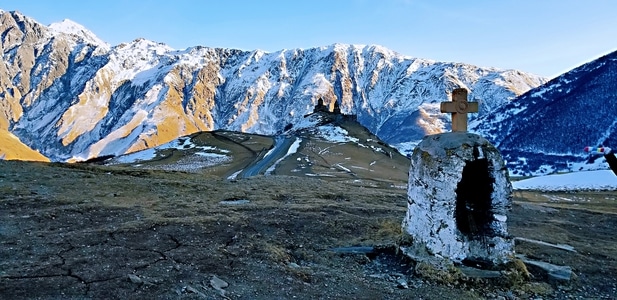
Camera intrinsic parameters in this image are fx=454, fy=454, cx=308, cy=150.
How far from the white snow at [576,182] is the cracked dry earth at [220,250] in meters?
32.3

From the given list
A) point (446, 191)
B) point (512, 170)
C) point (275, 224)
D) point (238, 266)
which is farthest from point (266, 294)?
point (512, 170)

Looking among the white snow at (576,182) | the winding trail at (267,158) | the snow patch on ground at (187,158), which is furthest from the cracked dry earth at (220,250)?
the snow patch on ground at (187,158)

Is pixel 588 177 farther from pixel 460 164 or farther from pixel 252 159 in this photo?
pixel 460 164

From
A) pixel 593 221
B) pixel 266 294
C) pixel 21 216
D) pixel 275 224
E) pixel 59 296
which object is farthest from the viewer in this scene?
pixel 593 221

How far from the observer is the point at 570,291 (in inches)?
457

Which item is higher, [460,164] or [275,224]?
[460,164]

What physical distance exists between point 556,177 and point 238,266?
59858mm

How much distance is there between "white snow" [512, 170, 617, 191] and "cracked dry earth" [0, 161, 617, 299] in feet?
106

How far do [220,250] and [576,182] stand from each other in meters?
54.8

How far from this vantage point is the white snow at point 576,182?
51.5 m

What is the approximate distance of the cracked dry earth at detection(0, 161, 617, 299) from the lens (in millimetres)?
9820

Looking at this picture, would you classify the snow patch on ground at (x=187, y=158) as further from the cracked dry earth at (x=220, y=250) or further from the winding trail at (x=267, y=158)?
the cracked dry earth at (x=220, y=250)

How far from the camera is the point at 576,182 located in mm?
54938

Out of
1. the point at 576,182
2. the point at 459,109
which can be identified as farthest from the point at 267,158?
the point at 459,109
